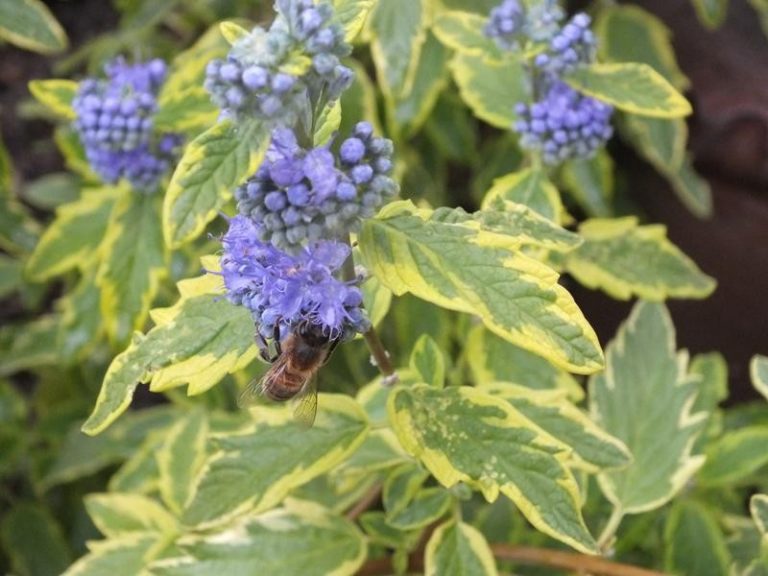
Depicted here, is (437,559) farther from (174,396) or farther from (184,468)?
(174,396)

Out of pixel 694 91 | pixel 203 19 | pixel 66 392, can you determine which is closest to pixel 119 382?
pixel 66 392

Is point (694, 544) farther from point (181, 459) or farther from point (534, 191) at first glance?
point (181, 459)

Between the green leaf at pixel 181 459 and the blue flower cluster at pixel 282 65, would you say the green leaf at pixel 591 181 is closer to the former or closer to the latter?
the green leaf at pixel 181 459

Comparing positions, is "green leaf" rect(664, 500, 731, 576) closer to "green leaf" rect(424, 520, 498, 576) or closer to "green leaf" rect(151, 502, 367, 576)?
"green leaf" rect(424, 520, 498, 576)

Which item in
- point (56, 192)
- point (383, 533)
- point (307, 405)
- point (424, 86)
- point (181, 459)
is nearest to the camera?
point (307, 405)

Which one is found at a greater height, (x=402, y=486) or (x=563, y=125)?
(x=563, y=125)

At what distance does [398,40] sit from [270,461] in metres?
0.73

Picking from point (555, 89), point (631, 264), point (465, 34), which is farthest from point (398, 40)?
point (631, 264)

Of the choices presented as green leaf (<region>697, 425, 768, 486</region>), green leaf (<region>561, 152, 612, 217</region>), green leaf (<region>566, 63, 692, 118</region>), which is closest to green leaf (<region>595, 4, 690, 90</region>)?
green leaf (<region>561, 152, 612, 217</region>)

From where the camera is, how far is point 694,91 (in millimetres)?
2156

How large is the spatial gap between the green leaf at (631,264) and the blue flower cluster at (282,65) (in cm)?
73

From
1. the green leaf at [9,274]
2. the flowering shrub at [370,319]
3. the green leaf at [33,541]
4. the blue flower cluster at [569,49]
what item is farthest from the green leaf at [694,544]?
the green leaf at [9,274]

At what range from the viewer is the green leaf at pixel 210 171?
825 mm

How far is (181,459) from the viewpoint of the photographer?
1447mm
